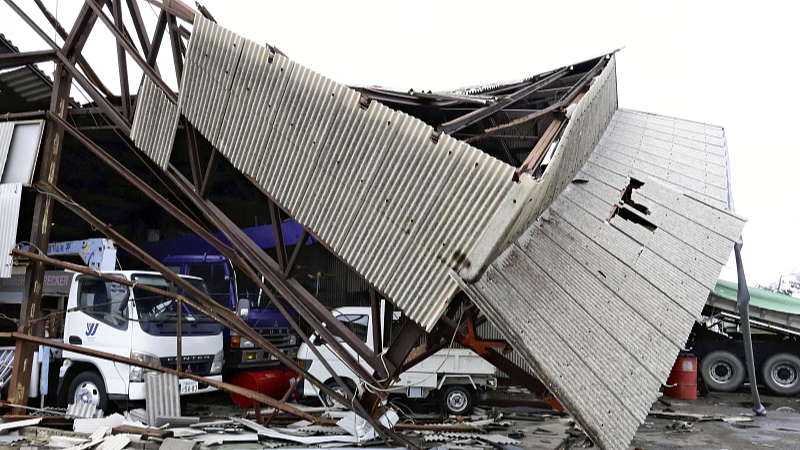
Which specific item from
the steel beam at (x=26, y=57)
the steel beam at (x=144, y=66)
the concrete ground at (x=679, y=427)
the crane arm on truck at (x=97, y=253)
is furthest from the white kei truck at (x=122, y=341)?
the steel beam at (x=26, y=57)

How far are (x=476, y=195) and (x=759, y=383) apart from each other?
14.3 meters

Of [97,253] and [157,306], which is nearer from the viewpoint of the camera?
[157,306]

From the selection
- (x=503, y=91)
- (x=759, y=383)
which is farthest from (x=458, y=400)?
(x=759, y=383)

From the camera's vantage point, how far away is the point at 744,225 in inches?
372

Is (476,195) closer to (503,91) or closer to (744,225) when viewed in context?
(744,225)

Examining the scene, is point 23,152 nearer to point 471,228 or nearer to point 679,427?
point 471,228

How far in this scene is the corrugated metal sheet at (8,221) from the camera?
891 cm

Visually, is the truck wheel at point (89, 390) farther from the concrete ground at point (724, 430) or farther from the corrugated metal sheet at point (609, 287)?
the concrete ground at point (724, 430)

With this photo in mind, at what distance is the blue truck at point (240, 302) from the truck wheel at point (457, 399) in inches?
148

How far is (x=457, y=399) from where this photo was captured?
1131 centimetres

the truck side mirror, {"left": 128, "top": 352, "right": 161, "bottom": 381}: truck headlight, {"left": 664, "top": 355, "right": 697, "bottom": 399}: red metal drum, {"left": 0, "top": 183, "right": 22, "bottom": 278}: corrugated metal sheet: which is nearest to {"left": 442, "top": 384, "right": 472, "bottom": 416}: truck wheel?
the truck side mirror

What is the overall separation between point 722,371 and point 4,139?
1716 cm

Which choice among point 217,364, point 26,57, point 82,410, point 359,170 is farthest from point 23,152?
point 359,170

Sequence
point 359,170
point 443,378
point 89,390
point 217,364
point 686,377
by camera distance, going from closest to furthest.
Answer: point 359,170
point 89,390
point 217,364
point 443,378
point 686,377
